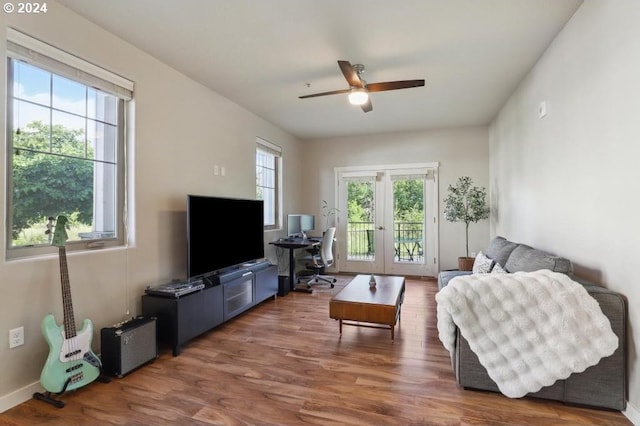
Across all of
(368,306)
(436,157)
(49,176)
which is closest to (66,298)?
(49,176)

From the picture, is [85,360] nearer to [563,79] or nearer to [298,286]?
[298,286]

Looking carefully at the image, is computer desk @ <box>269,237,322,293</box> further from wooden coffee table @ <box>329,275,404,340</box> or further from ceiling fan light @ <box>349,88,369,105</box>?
ceiling fan light @ <box>349,88,369,105</box>

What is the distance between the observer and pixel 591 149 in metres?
2.23

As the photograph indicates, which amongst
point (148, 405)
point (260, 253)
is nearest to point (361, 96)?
point (260, 253)

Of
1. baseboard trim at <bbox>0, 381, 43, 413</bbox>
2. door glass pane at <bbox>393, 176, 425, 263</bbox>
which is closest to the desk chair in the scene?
door glass pane at <bbox>393, 176, 425, 263</bbox>

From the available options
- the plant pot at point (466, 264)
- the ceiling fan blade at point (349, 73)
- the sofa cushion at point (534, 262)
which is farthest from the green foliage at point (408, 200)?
the ceiling fan blade at point (349, 73)

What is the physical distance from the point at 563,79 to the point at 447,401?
265 cm

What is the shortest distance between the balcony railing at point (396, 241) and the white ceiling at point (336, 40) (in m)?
2.51

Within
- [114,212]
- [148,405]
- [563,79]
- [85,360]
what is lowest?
[148,405]

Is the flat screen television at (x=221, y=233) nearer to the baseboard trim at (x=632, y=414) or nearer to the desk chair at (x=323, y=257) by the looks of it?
the desk chair at (x=323, y=257)

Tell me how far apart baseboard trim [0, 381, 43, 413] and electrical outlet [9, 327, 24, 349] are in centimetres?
29

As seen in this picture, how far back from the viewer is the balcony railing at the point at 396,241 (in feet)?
19.5

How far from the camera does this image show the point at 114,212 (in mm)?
2797

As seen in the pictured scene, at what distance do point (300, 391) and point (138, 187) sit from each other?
2205mm
